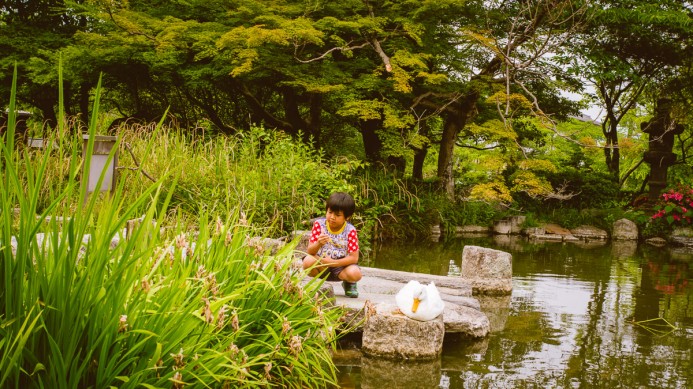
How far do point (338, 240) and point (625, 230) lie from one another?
1477cm

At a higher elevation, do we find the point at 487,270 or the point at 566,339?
the point at 487,270

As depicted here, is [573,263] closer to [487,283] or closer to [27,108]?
[487,283]

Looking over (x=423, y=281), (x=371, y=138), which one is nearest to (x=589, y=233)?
(x=371, y=138)

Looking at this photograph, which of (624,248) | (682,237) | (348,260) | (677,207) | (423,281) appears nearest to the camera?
(348,260)

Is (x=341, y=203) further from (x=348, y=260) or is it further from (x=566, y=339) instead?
(x=566, y=339)

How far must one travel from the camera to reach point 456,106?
49.9 feet

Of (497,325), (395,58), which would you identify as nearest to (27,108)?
(395,58)

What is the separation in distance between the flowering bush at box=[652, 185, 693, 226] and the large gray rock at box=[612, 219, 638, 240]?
0.60 m

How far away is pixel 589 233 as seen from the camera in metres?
18.1

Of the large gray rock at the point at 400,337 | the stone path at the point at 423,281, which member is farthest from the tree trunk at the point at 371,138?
the large gray rock at the point at 400,337

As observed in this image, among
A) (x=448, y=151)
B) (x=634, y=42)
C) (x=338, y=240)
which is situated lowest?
(x=338, y=240)

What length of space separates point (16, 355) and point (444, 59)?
1327 centimetres

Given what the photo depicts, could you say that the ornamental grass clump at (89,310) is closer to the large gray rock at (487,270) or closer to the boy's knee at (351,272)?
the boy's knee at (351,272)

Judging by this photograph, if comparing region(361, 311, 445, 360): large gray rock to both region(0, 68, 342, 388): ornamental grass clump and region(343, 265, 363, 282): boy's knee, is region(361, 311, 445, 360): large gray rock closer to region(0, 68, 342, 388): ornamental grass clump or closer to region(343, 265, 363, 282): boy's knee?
region(343, 265, 363, 282): boy's knee
